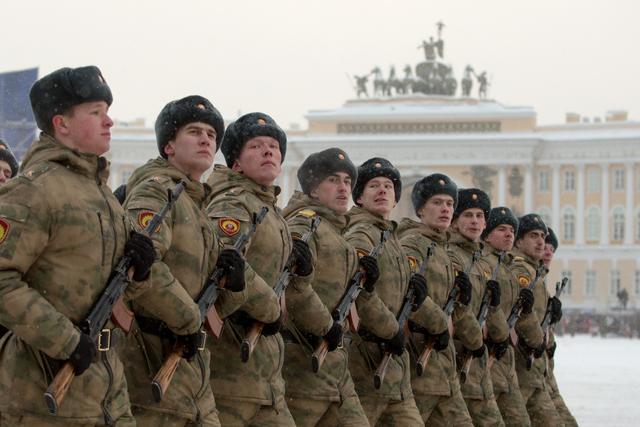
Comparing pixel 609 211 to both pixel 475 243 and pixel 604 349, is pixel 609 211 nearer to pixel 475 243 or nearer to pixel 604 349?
pixel 604 349

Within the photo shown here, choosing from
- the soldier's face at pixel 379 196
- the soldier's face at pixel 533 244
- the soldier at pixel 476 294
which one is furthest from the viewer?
the soldier's face at pixel 533 244

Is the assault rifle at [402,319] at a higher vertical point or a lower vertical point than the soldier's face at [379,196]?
lower

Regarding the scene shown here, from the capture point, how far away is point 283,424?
18.3 ft

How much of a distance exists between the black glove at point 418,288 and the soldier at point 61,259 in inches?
116

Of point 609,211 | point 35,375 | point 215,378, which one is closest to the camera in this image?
point 35,375

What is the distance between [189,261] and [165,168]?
15.7 inches

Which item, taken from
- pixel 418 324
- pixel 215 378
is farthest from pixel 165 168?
pixel 418 324

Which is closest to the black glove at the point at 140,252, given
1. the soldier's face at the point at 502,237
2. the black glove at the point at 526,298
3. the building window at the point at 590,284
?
the black glove at the point at 526,298

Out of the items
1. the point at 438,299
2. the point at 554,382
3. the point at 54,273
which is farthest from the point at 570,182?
the point at 54,273

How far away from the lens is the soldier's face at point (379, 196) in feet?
24.0

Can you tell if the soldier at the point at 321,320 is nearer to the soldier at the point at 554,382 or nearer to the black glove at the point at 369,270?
the black glove at the point at 369,270

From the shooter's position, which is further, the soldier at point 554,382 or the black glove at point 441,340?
the soldier at point 554,382

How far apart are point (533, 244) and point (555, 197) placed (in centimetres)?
5483

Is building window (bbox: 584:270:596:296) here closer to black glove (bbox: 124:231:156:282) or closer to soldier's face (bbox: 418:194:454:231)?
soldier's face (bbox: 418:194:454:231)
